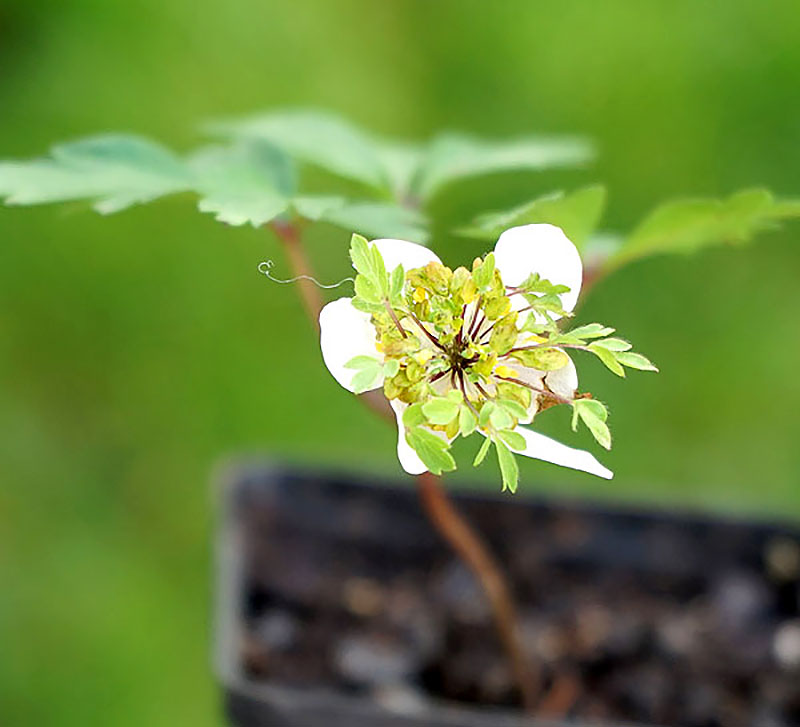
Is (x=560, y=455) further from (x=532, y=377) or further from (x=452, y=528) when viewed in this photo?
(x=452, y=528)

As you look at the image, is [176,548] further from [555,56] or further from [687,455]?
[555,56]

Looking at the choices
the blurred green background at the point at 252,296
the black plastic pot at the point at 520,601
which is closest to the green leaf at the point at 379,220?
the black plastic pot at the point at 520,601

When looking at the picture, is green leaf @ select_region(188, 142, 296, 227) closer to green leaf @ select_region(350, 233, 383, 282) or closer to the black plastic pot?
green leaf @ select_region(350, 233, 383, 282)

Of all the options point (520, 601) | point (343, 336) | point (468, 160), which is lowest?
point (520, 601)

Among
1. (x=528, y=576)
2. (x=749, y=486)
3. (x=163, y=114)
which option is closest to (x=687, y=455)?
(x=749, y=486)

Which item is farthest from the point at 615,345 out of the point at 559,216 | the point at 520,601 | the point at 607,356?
the point at 520,601

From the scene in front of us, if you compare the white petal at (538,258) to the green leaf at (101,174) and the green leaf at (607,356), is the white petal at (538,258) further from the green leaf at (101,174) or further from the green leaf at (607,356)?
the green leaf at (101,174)

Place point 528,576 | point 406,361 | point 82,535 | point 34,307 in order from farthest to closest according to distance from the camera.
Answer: point 34,307 < point 82,535 < point 528,576 < point 406,361

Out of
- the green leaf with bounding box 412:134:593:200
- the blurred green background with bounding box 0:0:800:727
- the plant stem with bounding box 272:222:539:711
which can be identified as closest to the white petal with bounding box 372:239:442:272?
the plant stem with bounding box 272:222:539:711

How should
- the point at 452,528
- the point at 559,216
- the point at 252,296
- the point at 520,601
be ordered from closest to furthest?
1. the point at 559,216
2. the point at 452,528
3. the point at 520,601
4. the point at 252,296
